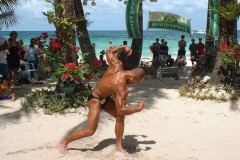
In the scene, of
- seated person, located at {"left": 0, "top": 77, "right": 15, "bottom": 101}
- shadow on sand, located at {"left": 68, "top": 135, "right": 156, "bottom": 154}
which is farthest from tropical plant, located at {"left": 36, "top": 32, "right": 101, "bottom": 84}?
shadow on sand, located at {"left": 68, "top": 135, "right": 156, "bottom": 154}

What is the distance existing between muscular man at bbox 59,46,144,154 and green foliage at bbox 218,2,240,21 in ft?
15.2

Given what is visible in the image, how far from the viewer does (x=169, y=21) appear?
14570 millimetres

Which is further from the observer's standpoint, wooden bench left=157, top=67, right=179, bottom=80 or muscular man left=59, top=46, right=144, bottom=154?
wooden bench left=157, top=67, right=179, bottom=80

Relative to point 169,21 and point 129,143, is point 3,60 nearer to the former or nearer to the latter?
point 129,143

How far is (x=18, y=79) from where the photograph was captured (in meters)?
12.0

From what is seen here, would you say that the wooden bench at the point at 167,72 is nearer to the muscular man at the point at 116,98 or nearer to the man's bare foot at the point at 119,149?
the muscular man at the point at 116,98

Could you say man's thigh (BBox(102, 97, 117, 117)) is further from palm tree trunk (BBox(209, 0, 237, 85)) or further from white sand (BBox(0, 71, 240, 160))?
palm tree trunk (BBox(209, 0, 237, 85))

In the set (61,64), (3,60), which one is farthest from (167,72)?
(3,60)

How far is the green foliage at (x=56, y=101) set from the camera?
328 inches

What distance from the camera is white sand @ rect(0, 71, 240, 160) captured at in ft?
20.1

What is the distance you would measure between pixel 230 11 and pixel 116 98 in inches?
216

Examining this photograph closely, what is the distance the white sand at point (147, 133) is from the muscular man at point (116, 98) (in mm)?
416

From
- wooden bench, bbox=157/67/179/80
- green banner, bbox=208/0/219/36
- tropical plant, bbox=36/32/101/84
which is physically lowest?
wooden bench, bbox=157/67/179/80

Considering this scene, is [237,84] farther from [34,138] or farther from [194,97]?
[34,138]
